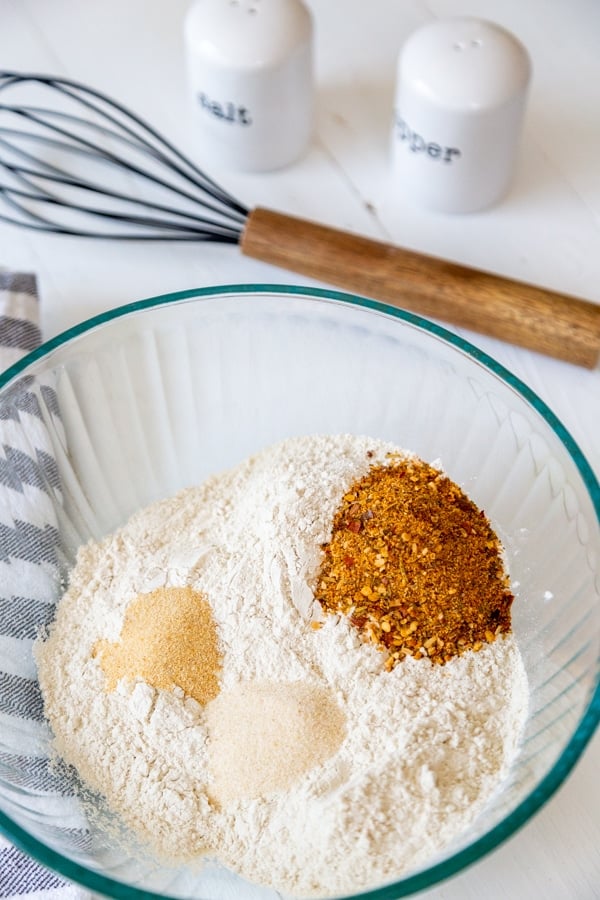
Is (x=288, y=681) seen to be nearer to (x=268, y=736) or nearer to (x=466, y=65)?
(x=268, y=736)

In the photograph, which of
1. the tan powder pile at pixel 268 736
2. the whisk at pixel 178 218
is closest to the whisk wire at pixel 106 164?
the whisk at pixel 178 218

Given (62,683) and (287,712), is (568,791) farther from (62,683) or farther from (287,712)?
(62,683)

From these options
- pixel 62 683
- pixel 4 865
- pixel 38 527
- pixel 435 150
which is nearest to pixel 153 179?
pixel 435 150

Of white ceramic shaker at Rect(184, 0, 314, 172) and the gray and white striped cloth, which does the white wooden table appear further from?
the gray and white striped cloth

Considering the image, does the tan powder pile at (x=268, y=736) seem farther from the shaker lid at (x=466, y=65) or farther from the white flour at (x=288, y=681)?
the shaker lid at (x=466, y=65)

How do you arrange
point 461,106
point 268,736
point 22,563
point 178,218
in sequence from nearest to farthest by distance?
point 268,736, point 22,563, point 461,106, point 178,218

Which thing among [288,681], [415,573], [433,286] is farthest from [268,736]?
[433,286]
